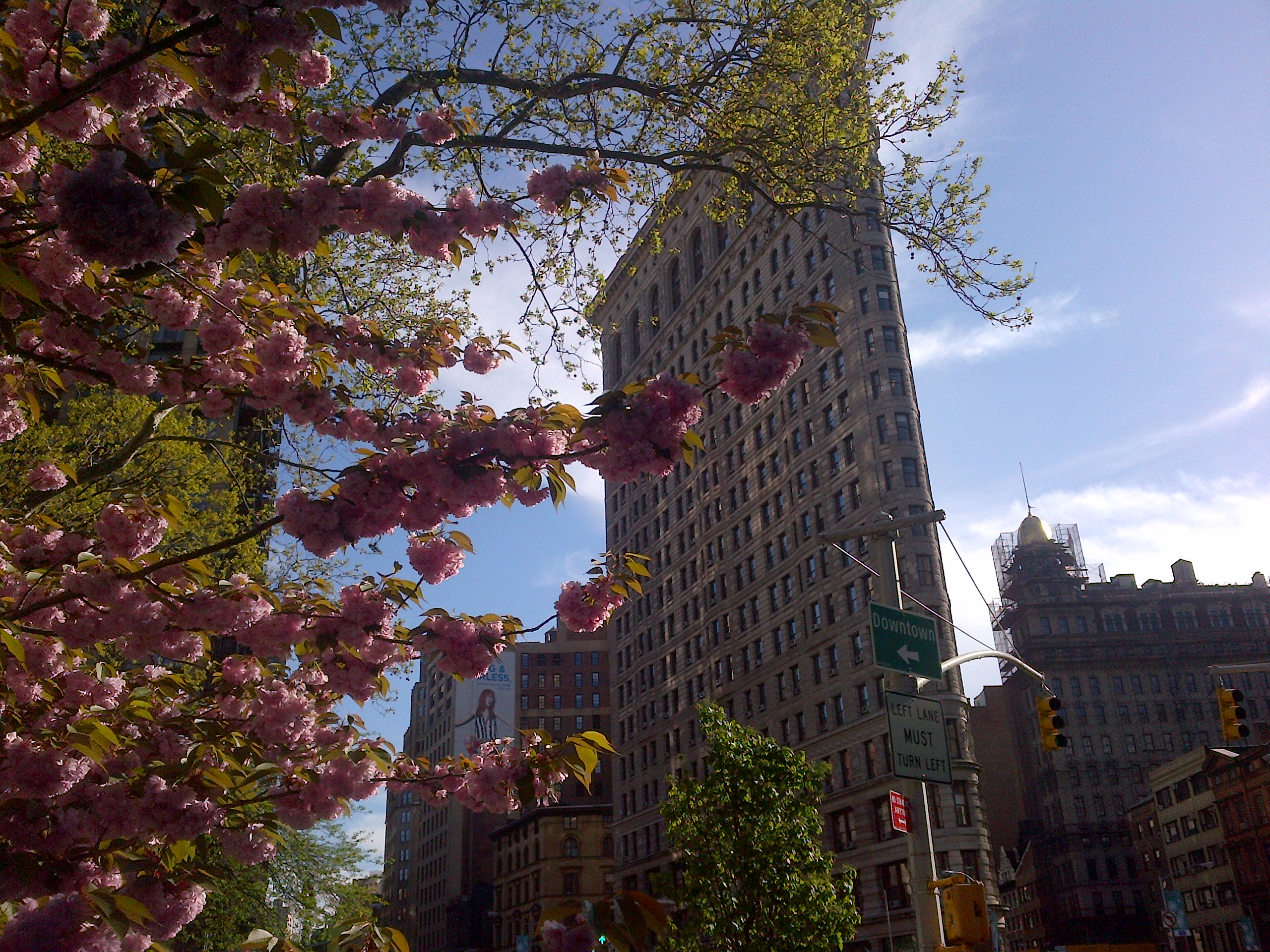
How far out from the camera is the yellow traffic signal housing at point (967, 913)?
1199 centimetres

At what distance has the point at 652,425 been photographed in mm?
4754

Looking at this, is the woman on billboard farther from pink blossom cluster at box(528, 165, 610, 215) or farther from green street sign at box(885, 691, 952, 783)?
pink blossom cluster at box(528, 165, 610, 215)

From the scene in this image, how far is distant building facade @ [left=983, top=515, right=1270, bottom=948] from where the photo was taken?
9050 cm

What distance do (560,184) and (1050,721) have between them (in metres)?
16.3

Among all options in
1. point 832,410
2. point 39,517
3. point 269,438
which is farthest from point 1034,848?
point 39,517

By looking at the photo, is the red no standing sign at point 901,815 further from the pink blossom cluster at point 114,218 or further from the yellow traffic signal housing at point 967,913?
the pink blossom cluster at point 114,218

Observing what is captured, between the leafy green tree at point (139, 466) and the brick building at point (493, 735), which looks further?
the brick building at point (493, 735)

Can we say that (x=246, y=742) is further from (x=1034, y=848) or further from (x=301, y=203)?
(x=1034, y=848)

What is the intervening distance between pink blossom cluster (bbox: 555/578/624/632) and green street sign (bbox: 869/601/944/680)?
6709mm

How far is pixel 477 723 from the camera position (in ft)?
390

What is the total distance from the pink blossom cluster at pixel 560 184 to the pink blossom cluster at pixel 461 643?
9.94 ft

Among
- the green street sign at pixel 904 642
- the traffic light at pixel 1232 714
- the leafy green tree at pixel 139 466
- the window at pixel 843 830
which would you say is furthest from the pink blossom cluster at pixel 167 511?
the window at pixel 843 830

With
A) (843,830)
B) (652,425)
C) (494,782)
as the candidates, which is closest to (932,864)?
(494,782)

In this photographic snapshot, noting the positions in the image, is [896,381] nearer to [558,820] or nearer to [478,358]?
[478,358]
